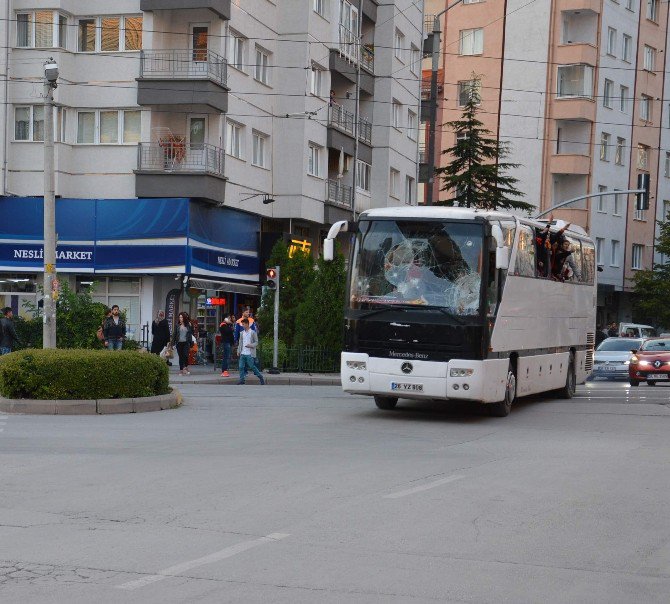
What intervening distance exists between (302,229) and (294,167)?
3750mm

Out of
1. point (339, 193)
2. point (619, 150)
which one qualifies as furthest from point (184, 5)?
point (619, 150)

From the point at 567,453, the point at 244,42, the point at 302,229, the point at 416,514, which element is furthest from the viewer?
the point at 302,229

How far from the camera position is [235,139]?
39.3 m

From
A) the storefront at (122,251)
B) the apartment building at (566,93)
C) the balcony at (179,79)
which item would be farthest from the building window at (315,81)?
the apartment building at (566,93)

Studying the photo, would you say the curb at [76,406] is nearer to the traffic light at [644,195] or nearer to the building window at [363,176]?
the traffic light at [644,195]

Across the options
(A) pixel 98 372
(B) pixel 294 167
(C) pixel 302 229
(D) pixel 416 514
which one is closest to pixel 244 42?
(B) pixel 294 167

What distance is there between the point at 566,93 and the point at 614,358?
2981 centimetres

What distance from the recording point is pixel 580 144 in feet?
216

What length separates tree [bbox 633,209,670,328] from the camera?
212ft

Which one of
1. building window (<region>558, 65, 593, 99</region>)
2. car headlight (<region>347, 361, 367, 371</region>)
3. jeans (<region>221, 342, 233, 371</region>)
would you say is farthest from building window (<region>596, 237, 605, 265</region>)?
car headlight (<region>347, 361, 367, 371</region>)

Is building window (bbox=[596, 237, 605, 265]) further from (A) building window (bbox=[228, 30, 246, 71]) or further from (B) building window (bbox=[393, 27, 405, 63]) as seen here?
(A) building window (bbox=[228, 30, 246, 71])

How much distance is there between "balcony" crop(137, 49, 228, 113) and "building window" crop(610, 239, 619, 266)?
3764 cm

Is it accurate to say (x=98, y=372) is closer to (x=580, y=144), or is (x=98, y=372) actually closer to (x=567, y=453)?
(x=567, y=453)

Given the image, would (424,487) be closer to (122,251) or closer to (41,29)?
(122,251)
